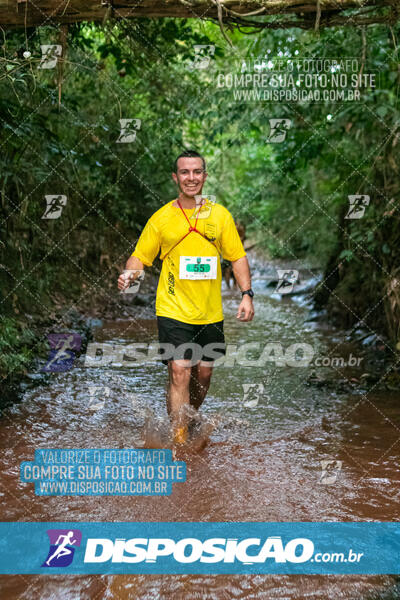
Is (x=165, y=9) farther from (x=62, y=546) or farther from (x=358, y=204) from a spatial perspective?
(x=358, y=204)

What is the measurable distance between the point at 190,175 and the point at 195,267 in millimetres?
592

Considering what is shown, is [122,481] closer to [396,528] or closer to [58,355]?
[396,528]

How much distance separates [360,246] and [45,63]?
13.1ft

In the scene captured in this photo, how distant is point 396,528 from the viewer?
3.16 metres

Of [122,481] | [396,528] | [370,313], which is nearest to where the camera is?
[396,528]

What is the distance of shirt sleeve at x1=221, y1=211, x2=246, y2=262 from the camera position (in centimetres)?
416

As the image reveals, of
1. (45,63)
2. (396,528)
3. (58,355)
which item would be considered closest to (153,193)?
(58,355)

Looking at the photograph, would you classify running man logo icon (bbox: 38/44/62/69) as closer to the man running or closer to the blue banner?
the man running

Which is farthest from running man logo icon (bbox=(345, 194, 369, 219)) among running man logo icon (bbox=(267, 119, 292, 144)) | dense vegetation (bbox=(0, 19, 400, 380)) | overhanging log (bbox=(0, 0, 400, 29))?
overhanging log (bbox=(0, 0, 400, 29))

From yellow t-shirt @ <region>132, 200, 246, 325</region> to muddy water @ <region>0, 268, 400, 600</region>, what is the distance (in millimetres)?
986

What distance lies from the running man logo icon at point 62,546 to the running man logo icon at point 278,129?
20.4 feet

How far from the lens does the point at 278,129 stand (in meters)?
8.17

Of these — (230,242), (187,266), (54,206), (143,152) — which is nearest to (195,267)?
(187,266)

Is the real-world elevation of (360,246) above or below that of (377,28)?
below
